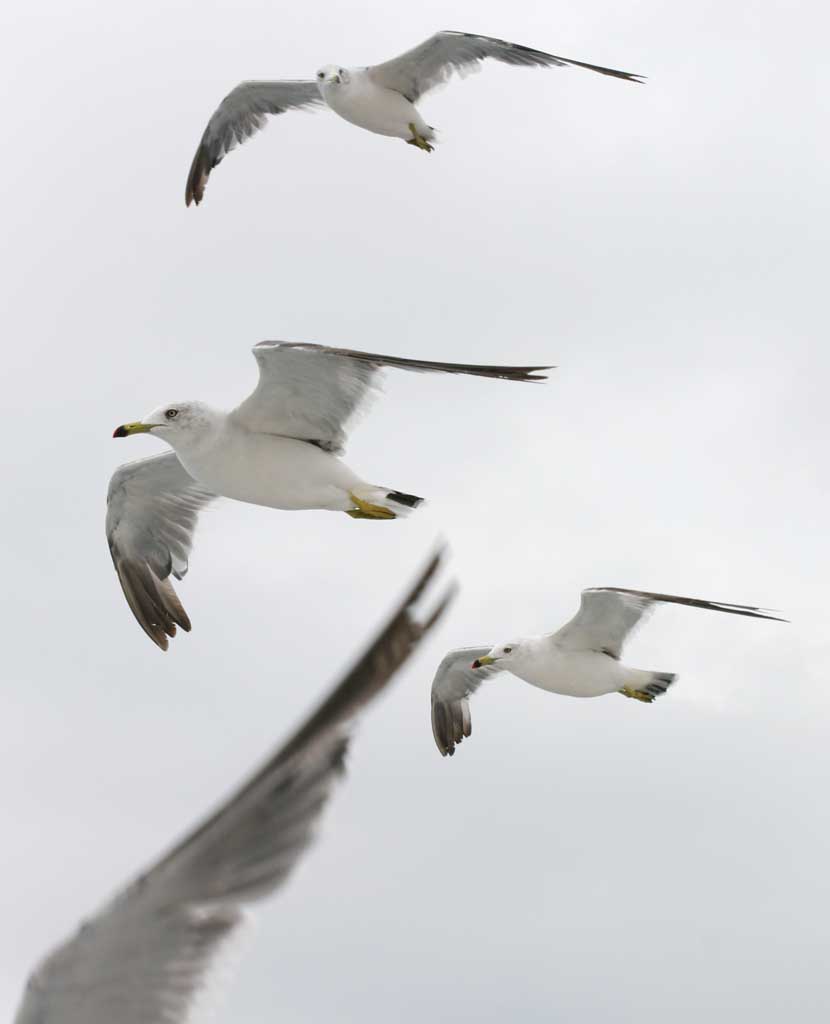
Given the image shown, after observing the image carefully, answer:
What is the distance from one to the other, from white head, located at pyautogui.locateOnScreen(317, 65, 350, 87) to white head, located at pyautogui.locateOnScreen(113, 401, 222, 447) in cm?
652

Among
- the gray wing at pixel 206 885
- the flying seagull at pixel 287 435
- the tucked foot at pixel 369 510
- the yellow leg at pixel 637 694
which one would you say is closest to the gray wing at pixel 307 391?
the flying seagull at pixel 287 435

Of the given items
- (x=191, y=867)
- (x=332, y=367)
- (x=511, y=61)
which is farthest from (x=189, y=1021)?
(x=511, y=61)

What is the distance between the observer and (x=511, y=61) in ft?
53.9

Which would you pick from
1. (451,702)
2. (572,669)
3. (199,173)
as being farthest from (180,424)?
(199,173)

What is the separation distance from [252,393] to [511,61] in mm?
6188

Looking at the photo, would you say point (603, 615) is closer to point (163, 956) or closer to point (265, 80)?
point (265, 80)

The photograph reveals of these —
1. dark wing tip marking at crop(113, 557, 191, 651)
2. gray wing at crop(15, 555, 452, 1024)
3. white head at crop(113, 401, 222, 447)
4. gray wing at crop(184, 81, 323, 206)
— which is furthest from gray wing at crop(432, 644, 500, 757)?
gray wing at crop(15, 555, 452, 1024)

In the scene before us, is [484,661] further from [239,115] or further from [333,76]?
[239,115]

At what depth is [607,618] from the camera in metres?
15.3

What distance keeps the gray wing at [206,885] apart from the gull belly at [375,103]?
599 inches

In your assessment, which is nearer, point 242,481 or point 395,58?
point 242,481

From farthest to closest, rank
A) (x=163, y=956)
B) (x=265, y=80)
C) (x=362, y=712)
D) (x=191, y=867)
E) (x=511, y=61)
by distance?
(x=265, y=80), (x=511, y=61), (x=163, y=956), (x=191, y=867), (x=362, y=712)

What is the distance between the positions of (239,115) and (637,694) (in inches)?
335

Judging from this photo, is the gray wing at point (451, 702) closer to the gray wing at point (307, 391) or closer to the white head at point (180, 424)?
the gray wing at point (307, 391)
